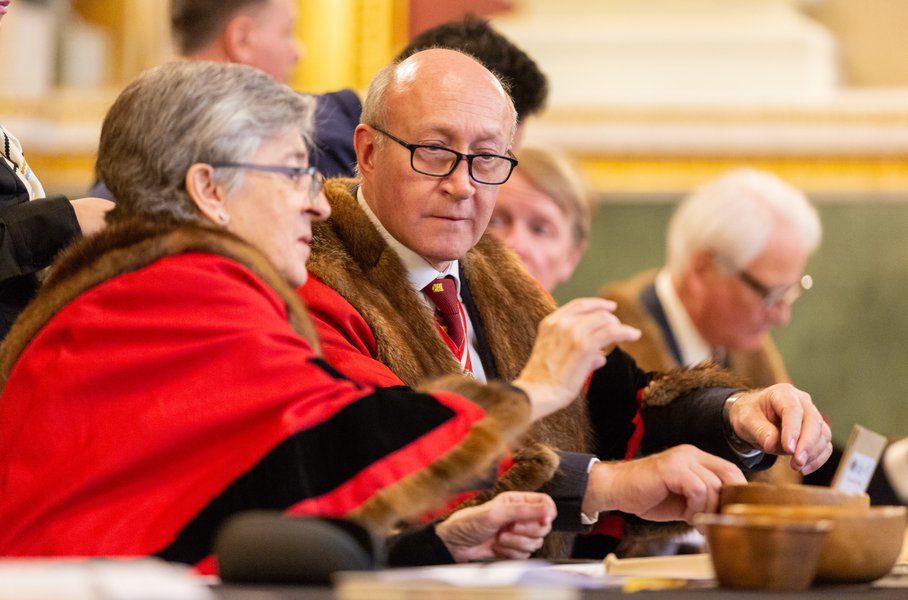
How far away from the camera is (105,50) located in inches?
247

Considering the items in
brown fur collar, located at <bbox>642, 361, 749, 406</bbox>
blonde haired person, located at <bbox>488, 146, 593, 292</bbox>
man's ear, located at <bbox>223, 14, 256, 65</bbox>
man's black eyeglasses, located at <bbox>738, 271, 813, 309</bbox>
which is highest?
man's ear, located at <bbox>223, 14, 256, 65</bbox>

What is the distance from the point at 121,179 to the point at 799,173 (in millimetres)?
3968

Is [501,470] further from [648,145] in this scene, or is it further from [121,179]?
[648,145]

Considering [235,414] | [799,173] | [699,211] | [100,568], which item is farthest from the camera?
[799,173]

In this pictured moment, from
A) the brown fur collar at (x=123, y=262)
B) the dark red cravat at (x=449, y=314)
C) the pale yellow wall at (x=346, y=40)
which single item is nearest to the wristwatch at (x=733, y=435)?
the dark red cravat at (x=449, y=314)

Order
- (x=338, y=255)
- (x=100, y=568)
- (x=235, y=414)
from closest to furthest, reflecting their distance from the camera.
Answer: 1. (x=100, y=568)
2. (x=235, y=414)
3. (x=338, y=255)

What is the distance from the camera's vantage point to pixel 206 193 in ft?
7.83

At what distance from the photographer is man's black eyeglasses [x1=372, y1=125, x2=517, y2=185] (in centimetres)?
300

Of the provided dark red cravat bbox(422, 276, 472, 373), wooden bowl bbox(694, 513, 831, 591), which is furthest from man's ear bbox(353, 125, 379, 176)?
wooden bowl bbox(694, 513, 831, 591)

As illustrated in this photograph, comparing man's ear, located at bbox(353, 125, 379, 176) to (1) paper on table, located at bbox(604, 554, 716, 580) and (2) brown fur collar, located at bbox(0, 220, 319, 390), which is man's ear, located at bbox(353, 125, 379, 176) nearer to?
(2) brown fur collar, located at bbox(0, 220, 319, 390)

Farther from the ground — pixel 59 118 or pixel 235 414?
pixel 235 414

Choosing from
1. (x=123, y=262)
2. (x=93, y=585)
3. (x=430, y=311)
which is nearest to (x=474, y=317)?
(x=430, y=311)

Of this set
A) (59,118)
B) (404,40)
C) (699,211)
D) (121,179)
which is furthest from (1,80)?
(121,179)

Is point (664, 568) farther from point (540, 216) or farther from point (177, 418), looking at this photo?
point (540, 216)
